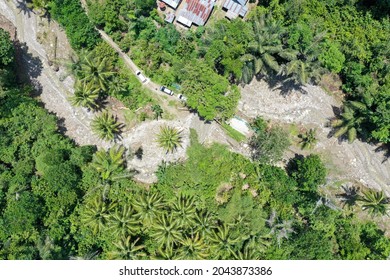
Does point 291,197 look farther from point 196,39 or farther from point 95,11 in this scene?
point 95,11

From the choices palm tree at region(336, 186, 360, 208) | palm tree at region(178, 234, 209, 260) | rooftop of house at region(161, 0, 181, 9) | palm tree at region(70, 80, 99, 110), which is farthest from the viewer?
palm tree at region(336, 186, 360, 208)

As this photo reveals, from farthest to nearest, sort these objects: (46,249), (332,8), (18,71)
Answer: (18,71)
(332,8)
(46,249)

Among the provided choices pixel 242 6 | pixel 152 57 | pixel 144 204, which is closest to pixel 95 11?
pixel 152 57

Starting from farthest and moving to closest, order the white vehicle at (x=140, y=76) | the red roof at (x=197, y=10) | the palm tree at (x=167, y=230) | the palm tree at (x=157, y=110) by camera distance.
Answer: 1. the white vehicle at (x=140, y=76)
2. the palm tree at (x=157, y=110)
3. the red roof at (x=197, y=10)
4. the palm tree at (x=167, y=230)

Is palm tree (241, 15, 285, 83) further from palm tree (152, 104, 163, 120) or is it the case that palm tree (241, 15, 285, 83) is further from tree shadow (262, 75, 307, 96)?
palm tree (152, 104, 163, 120)

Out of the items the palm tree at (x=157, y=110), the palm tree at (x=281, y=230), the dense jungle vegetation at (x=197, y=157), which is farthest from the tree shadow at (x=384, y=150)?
the palm tree at (x=157, y=110)

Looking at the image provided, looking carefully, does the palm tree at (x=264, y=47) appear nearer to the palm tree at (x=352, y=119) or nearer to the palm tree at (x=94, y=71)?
the palm tree at (x=352, y=119)

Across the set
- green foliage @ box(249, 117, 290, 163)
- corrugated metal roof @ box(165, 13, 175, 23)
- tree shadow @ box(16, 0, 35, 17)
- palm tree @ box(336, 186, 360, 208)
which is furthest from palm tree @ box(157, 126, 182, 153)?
palm tree @ box(336, 186, 360, 208)
